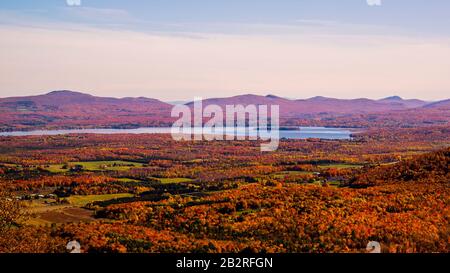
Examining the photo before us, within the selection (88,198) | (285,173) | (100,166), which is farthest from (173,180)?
(100,166)

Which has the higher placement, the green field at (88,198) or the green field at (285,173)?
the green field at (285,173)

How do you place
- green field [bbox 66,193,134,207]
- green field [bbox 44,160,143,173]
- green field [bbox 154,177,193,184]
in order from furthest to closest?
1. green field [bbox 44,160,143,173]
2. green field [bbox 154,177,193,184]
3. green field [bbox 66,193,134,207]

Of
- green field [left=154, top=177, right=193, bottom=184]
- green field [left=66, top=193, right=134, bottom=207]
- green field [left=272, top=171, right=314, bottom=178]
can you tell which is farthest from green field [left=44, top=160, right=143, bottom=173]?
green field [left=66, top=193, right=134, bottom=207]

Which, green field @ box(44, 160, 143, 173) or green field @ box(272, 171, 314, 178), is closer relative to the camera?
green field @ box(272, 171, 314, 178)

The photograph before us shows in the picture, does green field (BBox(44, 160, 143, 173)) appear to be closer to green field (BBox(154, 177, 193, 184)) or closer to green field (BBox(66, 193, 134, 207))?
green field (BBox(154, 177, 193, 184))

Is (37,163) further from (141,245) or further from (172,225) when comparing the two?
(141,245)

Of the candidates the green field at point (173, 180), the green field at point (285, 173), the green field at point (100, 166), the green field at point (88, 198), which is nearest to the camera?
the green field at point (88, 198)

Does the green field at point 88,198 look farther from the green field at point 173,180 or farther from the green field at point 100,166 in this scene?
the green field at point 100,166

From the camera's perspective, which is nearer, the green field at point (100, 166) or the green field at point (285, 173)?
the green field at point (285, 173)

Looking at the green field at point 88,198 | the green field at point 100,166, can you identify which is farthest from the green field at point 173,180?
the green field at point 100,166

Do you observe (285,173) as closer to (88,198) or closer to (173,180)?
(173,180)

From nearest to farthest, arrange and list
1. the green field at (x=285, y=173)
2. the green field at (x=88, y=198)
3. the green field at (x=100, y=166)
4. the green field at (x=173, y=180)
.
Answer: the green field at (x=88, y=198), the green field at (x=173, y=180), the green field at (x=285, y=173), the green field at (x=100, y=166)
